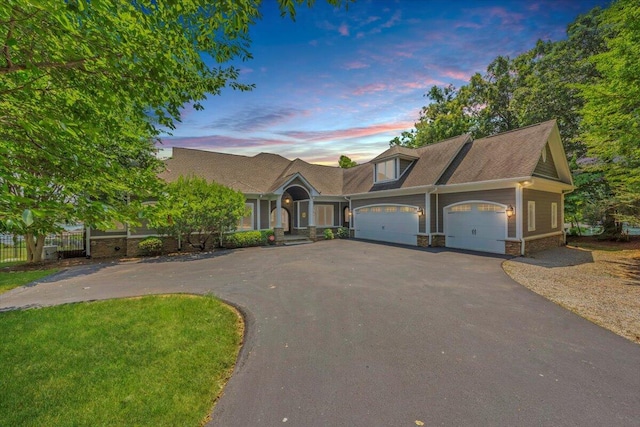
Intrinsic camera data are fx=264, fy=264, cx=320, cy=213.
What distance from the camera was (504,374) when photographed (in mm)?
3586

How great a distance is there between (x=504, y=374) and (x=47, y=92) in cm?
711

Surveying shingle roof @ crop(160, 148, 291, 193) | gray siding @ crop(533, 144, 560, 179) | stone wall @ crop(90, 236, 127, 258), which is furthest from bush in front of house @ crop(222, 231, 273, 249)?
gray siding @ crop(533, 144, 560, 179)

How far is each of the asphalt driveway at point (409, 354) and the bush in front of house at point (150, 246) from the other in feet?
17.4

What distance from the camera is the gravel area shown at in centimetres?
552

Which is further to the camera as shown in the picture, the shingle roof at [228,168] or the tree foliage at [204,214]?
the shingle roof at [228,168]

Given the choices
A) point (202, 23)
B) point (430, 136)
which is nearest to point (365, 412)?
point (202, 23)

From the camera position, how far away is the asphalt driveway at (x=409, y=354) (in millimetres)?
2959

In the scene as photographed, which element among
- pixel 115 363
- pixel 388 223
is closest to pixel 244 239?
pixel 388 223

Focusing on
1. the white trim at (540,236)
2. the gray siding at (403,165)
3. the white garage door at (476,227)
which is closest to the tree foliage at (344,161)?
the gray siding at (403,165)

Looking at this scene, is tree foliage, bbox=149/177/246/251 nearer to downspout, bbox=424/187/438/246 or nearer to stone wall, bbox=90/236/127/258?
stone wall, bbox=90/236/127/258

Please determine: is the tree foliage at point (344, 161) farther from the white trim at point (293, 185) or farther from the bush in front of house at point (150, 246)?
the bush in front of house at point (150, 246)

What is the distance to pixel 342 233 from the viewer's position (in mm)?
20172

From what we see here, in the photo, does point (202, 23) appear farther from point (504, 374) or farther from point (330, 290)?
point (504, 374)

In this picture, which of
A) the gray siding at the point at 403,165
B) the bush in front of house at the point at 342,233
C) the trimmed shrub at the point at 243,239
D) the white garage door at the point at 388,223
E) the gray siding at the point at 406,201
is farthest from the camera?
the bush in front of house at the point at 342,233
